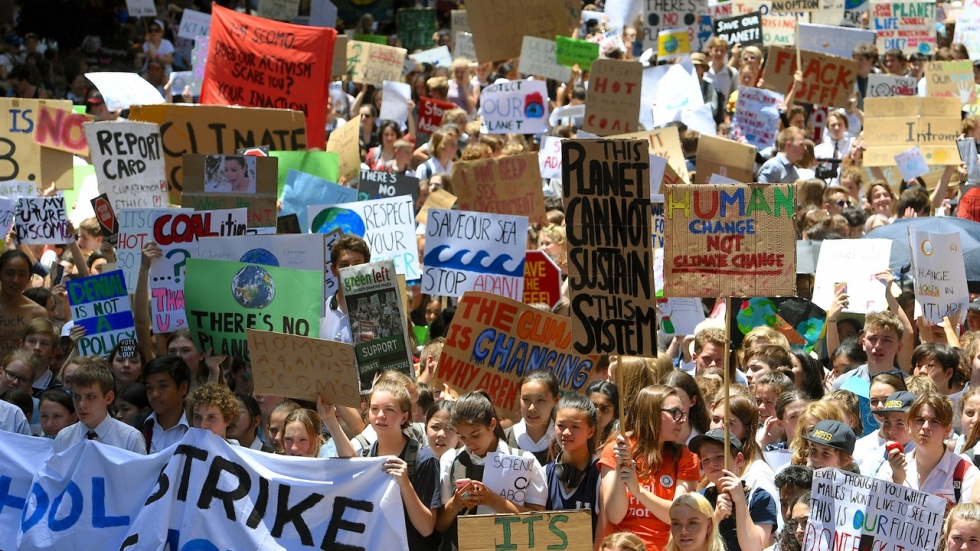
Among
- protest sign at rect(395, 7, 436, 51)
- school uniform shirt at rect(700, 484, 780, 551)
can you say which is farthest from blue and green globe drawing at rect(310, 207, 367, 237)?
protest sign at rect(395, 7, 436, 51)

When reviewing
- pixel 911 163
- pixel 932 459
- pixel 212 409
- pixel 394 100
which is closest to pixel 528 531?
pixel 212 409

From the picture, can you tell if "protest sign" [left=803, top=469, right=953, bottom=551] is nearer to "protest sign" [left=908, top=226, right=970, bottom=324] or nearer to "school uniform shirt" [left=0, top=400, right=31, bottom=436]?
"protest sign" [left=908, top=226, right=970, bottom=324]

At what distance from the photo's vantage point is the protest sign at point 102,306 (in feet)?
31.6

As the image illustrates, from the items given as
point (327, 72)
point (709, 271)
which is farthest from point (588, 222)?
point (327, 72)

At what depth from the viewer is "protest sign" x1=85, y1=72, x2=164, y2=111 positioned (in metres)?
13.5

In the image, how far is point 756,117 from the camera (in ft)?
52.2

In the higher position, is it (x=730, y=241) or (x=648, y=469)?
(x=730, y=241)

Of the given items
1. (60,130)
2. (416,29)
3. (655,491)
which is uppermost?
(416,29)

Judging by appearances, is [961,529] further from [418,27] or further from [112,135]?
[418,27]

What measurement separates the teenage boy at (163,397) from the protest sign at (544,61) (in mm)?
10280

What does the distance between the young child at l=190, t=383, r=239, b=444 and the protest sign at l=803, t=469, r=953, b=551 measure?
2.69m

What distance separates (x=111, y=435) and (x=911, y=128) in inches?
367

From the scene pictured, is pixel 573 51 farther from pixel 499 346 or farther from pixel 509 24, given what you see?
pixel 499 346

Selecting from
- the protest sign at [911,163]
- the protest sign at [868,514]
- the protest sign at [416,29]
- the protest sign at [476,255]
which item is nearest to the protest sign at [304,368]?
the protest sign at [868,514]
